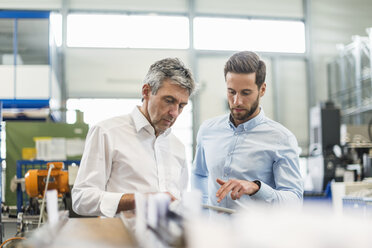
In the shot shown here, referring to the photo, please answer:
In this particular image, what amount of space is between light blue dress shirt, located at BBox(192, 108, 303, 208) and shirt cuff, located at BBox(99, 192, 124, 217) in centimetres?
53

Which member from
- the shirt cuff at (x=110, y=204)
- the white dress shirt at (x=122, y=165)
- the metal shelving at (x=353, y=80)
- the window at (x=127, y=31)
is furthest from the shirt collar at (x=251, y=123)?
the window at (x=127, y=31)

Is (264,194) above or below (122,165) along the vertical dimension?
below

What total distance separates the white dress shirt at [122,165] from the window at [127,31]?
7.93 meters

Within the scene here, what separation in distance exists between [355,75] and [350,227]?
948 centimetres

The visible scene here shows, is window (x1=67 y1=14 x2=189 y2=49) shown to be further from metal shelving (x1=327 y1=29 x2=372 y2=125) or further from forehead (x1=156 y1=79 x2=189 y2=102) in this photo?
forehead (x1=156 y1=79 x2=189 y2=102)

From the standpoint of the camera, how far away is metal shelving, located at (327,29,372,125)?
885cm

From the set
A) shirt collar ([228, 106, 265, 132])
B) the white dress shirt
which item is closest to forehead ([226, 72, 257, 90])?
shirt collar ([228, 106, 265, 132])

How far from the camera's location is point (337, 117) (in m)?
6.63

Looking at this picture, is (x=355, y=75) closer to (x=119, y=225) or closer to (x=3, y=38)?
(x=3, y=38)

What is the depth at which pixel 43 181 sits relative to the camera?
3045mm

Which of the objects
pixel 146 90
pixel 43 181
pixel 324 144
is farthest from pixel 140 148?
pixel 324 144

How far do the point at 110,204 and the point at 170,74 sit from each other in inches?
20.7

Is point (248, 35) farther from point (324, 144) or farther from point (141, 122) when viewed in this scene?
point (141, 122)

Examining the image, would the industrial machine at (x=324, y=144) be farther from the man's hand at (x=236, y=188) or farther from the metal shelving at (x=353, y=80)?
the man's hand at (x=236, y=188)
